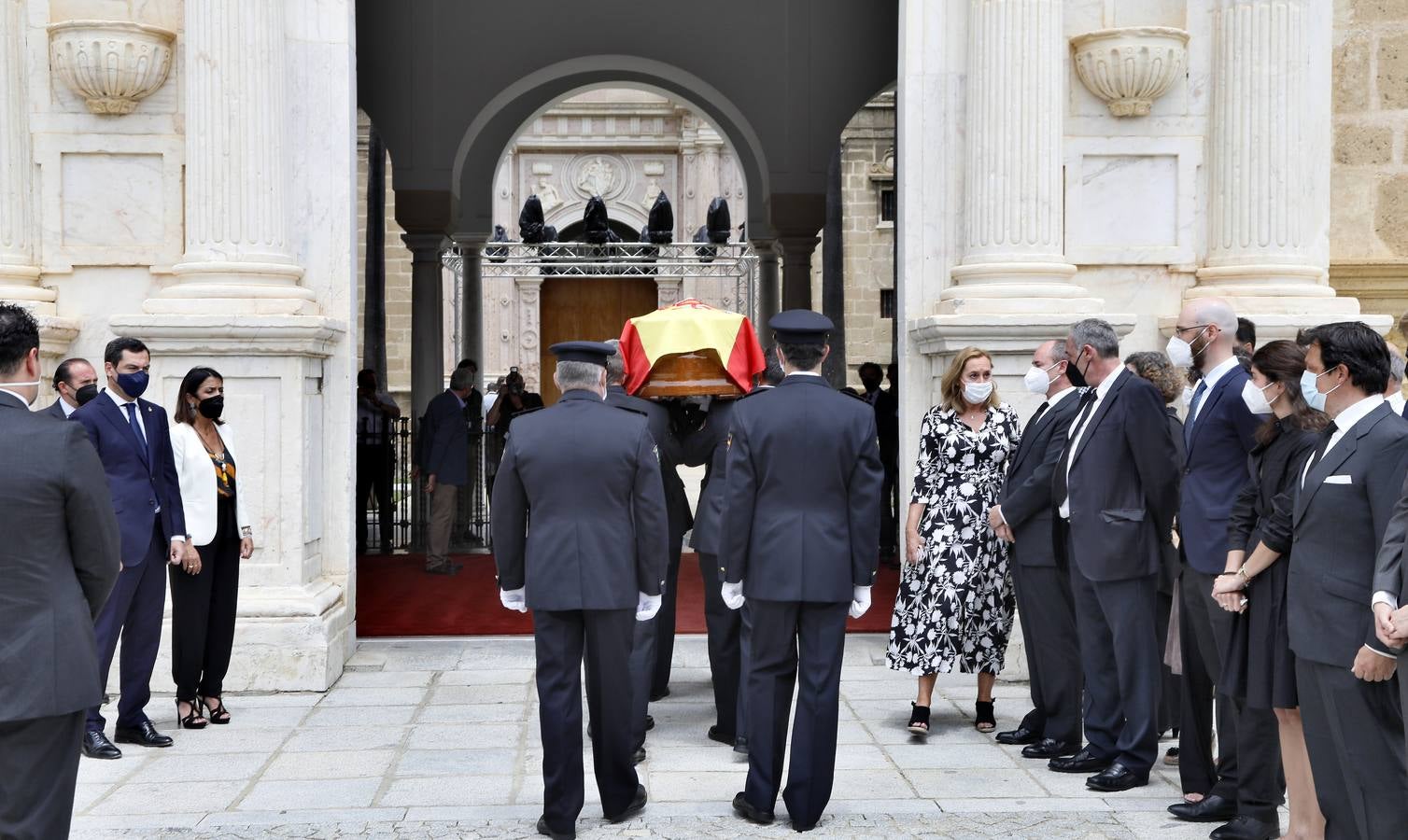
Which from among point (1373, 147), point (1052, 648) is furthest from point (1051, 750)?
point (1373, 147)

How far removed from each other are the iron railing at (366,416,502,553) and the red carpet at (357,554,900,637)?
942mm

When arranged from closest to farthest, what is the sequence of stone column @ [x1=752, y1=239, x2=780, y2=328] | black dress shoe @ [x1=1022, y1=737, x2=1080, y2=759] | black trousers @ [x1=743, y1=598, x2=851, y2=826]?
black trousers @ [x1=743, y1=598, x2=851, y2=826] → black dress shoe @ [x1=1022, y1=737, x2=1080, y2=759] → stone column @ [x1=752, y1=239, x2=780, y2=328]

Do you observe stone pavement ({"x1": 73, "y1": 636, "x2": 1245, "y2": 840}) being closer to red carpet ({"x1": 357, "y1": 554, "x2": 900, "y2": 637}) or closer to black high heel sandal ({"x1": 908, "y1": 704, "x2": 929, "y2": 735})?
black high heel sandal ({"x1": 908, "y1": 704, "x2": 929, "y2": 735})

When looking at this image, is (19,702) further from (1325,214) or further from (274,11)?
(1325,214)

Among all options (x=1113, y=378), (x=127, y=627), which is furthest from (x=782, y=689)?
(x=127, y=627)

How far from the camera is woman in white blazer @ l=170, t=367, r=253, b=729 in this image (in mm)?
6676

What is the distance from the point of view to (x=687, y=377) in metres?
6.59

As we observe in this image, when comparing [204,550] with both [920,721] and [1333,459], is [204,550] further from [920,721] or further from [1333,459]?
[1333,459]

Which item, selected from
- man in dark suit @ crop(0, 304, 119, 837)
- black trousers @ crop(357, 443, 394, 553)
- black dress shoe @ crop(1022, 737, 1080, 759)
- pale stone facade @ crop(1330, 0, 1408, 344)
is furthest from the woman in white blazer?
pale stone facade @ crop(1330, 0, 1408, 344)

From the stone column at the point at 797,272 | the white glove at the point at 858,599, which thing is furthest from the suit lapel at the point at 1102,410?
the stone column at the point at 797,272

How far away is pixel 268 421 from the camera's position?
7742 mm

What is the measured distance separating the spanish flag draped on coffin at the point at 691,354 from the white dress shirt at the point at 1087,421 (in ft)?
4.69

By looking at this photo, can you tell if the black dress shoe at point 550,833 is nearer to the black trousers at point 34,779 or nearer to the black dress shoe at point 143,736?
the black trousers at point 34,779

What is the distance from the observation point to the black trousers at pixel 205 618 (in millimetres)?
6797
